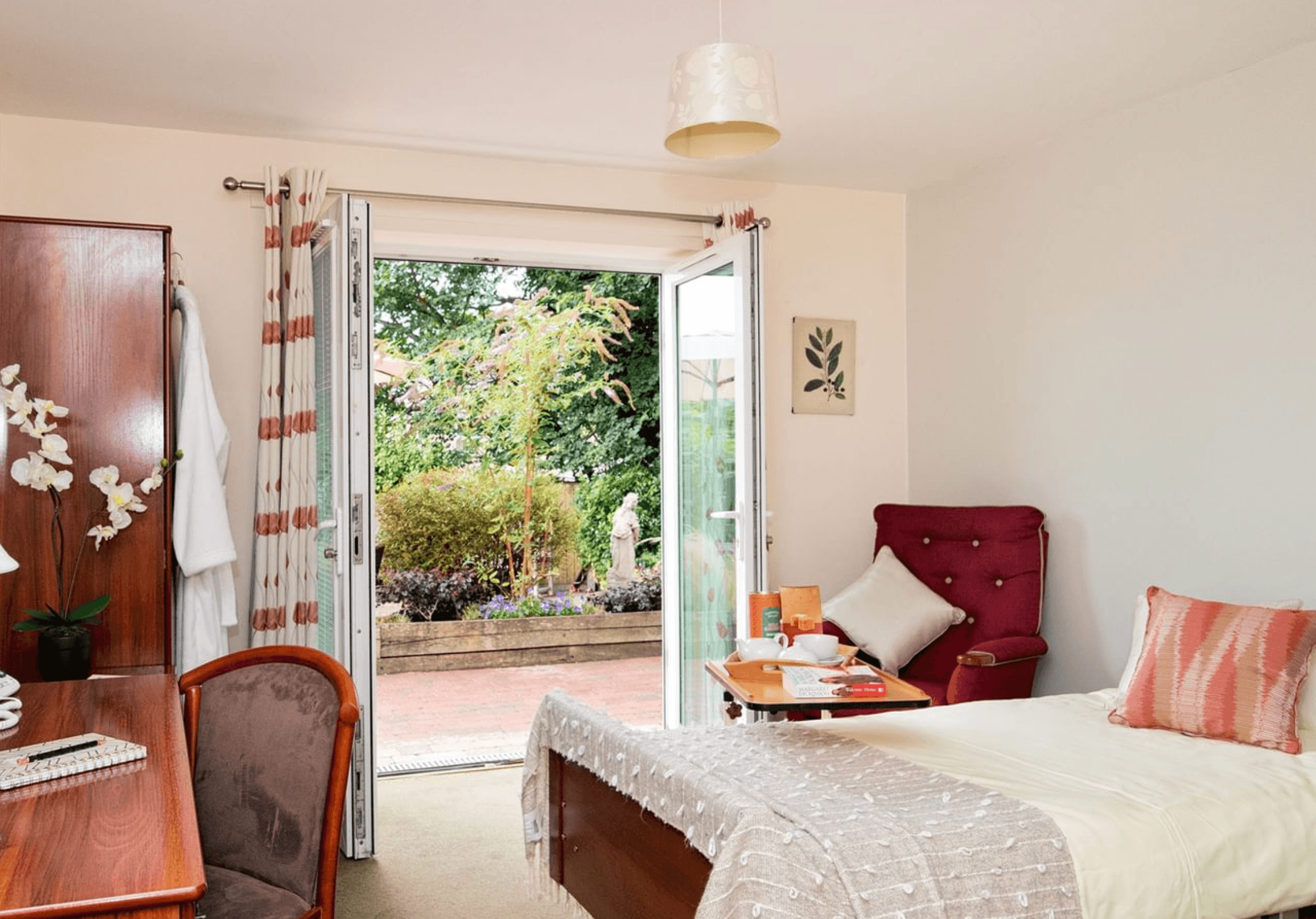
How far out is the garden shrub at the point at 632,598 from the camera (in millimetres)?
8125

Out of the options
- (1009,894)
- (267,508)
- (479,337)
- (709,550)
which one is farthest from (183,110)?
(479,337)

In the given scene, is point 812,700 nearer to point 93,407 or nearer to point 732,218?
point 93,407

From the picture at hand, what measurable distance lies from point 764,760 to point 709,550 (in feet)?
6.95

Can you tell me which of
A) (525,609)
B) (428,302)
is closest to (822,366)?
(525,609)

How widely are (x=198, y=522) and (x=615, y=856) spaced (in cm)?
175

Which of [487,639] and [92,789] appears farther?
[487,639]

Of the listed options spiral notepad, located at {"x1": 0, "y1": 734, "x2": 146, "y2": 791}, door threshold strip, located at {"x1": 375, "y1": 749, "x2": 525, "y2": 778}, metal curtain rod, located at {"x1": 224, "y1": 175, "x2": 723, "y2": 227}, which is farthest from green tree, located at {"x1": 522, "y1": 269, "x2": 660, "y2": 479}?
spiral notepad, located at {"x1": 0, "y1": 734, "x2": 146, "y2": 791}

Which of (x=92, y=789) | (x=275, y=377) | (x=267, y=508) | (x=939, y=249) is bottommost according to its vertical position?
(x=92, y=789)

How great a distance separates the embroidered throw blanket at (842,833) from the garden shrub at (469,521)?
5.83 m

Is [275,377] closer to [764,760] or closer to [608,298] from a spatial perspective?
[764,760]

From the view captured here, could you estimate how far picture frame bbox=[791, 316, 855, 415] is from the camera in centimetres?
488

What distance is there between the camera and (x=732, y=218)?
4.65 meters

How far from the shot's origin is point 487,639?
7.38 meters

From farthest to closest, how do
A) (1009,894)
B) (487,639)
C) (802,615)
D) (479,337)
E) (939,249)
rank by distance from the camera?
(479,337) → (487,639) → (939,249) → (802,615) → (1009,894)
